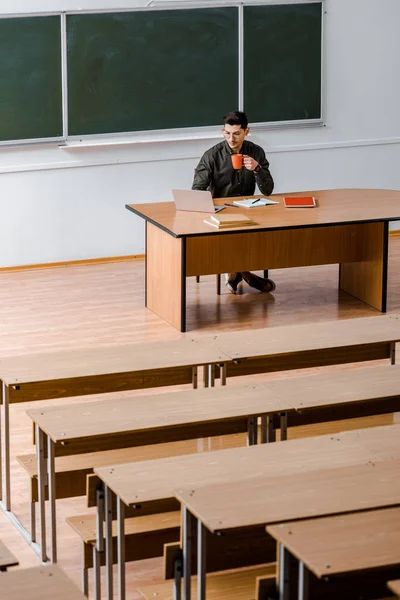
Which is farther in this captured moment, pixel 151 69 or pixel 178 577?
pixel 151 69

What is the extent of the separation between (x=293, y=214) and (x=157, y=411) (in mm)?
3474

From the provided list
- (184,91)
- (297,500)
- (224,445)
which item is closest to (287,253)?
(184,91)

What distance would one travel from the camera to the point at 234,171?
7688 mm

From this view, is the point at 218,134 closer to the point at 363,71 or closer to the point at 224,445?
the point at 363,71

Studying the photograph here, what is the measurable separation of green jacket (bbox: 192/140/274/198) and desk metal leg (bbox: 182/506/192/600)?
4646 mm

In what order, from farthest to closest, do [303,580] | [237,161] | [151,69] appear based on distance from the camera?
[151,69] → [237,161] → [303,580]

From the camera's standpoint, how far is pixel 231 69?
8797 mm

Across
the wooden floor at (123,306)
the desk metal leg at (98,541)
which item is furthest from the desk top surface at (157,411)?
the wooden floor at (123,306)

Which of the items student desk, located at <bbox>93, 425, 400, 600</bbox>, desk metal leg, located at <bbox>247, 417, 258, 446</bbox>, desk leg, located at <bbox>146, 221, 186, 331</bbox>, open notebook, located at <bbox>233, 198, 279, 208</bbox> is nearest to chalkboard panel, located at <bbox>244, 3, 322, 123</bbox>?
open notebook, located at <bbox>233, 198, 279, 208</bbox>

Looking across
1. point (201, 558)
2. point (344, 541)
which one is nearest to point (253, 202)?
point (201, 558)

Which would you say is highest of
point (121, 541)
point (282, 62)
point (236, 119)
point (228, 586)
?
point (282, 62)

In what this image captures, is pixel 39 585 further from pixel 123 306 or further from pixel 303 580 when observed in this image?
pixel 123 306

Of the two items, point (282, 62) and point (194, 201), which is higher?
point (282, 62)

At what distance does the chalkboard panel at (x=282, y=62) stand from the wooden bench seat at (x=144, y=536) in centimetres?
568
